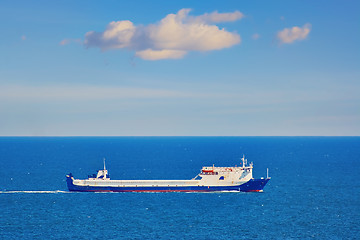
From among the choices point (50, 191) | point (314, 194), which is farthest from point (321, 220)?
point (50, 191)

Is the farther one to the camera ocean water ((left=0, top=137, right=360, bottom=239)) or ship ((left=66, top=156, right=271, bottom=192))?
ship ((left=66, top=156, right=271, bottom=192))

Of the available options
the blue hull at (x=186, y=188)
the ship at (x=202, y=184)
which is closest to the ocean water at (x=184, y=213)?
the blue hull at (x=186, y=188)

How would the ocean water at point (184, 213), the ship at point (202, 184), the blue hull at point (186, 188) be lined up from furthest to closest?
the ship at point (202, 184) → the blue hull at point (186, 188) → the ocean water at point (184, 213)

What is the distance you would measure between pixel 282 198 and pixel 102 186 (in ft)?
165

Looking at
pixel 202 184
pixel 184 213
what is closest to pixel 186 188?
pixel 202 184

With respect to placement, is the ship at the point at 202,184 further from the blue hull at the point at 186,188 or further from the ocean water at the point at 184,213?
the ocean water at the point at 184,213

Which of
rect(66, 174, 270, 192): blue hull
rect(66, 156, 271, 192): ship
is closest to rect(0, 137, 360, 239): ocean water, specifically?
rect(66, 174, 270, 192): blue hull

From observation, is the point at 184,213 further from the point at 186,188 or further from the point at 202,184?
the point at 202,184

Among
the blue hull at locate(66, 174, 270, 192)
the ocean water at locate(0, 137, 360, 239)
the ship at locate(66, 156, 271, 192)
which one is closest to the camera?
the ocean water at locate(0, 137, 360, 239)

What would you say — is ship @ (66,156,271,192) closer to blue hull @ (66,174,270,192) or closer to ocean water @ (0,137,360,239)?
blue hull @ (66,174,270,192)

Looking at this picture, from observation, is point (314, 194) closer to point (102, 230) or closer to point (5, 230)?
point (102, 230)

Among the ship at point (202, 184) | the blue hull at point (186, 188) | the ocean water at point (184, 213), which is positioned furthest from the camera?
the ship at point (202, 184)

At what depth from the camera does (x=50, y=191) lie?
397 ft

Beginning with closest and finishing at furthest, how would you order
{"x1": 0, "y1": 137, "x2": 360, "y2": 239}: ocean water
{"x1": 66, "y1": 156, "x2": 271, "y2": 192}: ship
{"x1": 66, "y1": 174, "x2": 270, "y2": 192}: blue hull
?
{"x1": 0, "y1": 137, "x2": 360, "y2": 239}: ocean water, {"x1": 66, "y1": 174, "x2": 270, "y2": 192}: blue hull, {"x1": 66, "y1": 156, "x2": 271, "y2": 192}: ship
